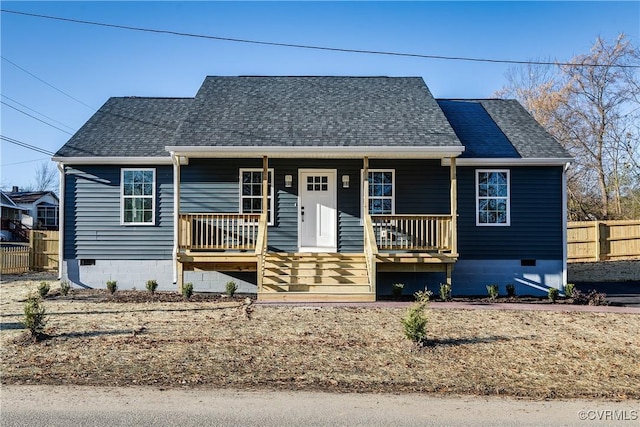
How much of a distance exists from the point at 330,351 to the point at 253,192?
262 inches

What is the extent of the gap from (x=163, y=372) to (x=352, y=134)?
7.74 m

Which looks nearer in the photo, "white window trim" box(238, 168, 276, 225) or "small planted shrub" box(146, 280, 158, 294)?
"small planted shrub" box(146, 280, 158, 294)

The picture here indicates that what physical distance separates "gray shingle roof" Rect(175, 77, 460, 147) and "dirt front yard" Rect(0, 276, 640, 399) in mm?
4281

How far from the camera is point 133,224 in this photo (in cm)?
1280

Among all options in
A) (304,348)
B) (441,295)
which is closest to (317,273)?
(441,295)

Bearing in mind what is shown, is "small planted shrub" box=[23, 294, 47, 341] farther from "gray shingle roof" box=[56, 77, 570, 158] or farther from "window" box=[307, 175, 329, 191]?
"window" box=[307, 175, 329, 191]

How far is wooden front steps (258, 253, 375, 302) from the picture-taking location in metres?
10.4

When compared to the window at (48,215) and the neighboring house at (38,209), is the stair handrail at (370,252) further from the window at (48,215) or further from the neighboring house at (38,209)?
the window at (48,215)

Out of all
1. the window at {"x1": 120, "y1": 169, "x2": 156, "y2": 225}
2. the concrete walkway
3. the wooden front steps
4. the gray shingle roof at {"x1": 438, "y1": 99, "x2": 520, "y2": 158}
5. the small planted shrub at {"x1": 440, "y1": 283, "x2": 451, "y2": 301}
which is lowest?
the concrete walkway

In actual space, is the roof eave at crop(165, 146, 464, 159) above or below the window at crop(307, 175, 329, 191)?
above


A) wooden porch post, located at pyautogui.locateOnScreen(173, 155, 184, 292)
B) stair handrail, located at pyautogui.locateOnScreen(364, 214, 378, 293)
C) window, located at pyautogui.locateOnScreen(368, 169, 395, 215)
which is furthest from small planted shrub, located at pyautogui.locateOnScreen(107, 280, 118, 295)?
window, located at pyautogui.locateOnScreen(368, 169, 395, 215)

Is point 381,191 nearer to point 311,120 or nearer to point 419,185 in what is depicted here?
point 419,185

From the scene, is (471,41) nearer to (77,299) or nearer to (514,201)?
(514,201)

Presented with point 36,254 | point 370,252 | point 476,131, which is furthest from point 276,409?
point 36,254
